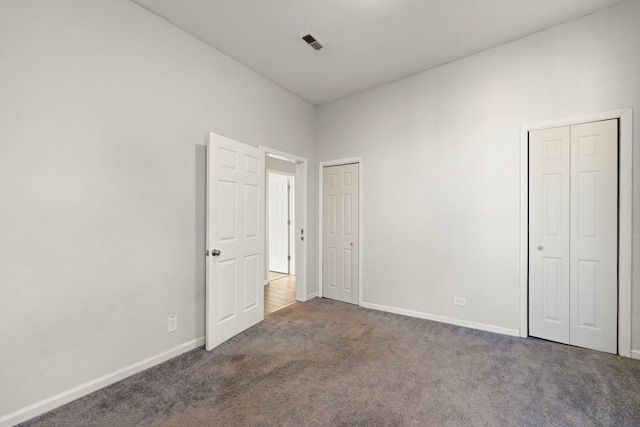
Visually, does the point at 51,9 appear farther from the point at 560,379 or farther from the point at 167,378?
the point at 560,379

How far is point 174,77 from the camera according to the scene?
2.45 metres

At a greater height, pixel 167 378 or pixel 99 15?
pixel 99 15

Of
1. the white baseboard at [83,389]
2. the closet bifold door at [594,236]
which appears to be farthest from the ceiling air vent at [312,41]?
the white baseboard at [83,389]

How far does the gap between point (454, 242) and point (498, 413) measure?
5.76 feet

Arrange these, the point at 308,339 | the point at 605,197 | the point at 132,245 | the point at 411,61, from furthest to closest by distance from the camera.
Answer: the point at 411,61, the point at 308,339, the point at 605,197, the point at 132,245

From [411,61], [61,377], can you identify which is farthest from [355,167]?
[61,377]

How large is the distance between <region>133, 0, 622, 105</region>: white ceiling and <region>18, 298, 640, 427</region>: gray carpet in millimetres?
3051

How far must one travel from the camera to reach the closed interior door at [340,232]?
392cm

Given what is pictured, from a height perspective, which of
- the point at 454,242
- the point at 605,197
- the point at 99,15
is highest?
the point at 99,15

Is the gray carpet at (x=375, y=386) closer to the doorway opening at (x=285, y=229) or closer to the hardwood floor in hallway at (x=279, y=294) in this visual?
the hardwood floor in hallway at (x=279, y=294)

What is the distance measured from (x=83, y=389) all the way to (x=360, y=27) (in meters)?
3.70

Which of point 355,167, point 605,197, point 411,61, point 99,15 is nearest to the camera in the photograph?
point 99,15

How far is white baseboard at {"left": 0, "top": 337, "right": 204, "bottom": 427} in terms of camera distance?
5.37ft

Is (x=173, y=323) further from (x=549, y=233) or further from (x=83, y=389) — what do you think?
(x=549, y=233)
